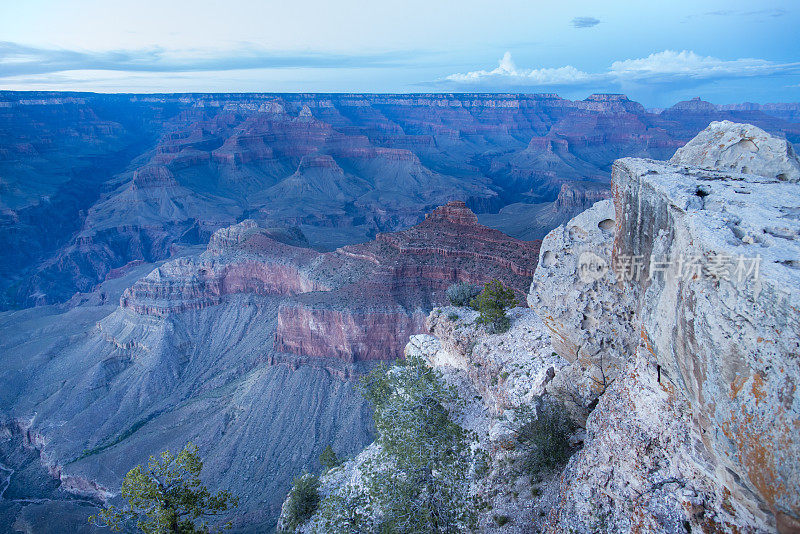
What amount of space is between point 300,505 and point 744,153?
23860 millimetres

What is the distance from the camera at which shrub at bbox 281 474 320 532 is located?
2320cm

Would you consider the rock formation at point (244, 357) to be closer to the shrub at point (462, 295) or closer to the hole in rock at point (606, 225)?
the shrub at point (462, 295)

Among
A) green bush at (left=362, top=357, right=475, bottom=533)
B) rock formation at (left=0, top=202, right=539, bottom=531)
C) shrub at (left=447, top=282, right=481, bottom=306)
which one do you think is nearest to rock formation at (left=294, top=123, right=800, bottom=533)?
green bush at (left=362, top=357, right=475, bottom=533)

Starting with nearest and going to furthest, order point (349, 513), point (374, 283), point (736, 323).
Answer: point (736, 323) → point (349, 513) → point (374, 283)

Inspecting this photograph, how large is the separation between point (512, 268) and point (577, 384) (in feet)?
82.7

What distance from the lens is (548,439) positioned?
14.7 m

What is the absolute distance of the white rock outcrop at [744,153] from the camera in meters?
11.3

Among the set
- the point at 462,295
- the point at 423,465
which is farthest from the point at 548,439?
the point at 462,295

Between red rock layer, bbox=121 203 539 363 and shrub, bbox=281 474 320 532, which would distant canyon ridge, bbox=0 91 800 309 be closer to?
red rock layer, bbox=121 203 539 363

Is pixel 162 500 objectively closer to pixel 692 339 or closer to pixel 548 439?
pixel 548 439

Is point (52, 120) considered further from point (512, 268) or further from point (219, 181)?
point (512, 268)

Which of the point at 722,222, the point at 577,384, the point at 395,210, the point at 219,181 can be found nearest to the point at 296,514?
the point at 577,384

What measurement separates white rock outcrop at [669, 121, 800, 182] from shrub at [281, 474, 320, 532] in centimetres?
2234

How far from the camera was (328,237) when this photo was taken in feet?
322
